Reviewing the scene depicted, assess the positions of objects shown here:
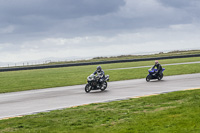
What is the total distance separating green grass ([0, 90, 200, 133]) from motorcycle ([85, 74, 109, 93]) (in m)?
7.10

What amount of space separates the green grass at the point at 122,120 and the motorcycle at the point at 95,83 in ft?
23.3

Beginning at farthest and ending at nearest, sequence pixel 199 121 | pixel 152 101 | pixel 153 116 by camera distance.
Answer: pixel 152 101
pixel 153 116
pixel 199 121

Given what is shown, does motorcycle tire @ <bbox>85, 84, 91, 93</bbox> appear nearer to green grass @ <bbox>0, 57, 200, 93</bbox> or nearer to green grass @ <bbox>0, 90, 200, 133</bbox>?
green grass @ <bbox>0, 57, 200, 93</bbox>

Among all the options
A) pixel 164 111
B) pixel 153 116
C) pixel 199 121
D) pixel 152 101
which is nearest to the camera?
pixel 199 121

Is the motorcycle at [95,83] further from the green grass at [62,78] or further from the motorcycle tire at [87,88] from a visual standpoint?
the green grass at [62,78]

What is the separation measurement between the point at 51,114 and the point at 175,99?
5295 mm

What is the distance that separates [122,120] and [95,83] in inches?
405

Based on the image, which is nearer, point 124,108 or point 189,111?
point 189,111

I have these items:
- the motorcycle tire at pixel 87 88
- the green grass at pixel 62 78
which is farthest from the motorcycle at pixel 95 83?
the green grass at pixel 62 78

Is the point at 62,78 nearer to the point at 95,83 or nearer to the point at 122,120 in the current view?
the point at 95,83

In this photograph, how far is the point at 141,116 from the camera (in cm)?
973

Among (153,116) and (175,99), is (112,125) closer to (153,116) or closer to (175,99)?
(153,116)

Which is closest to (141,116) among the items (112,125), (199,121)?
(112,125)

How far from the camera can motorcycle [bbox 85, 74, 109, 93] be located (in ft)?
63.6
